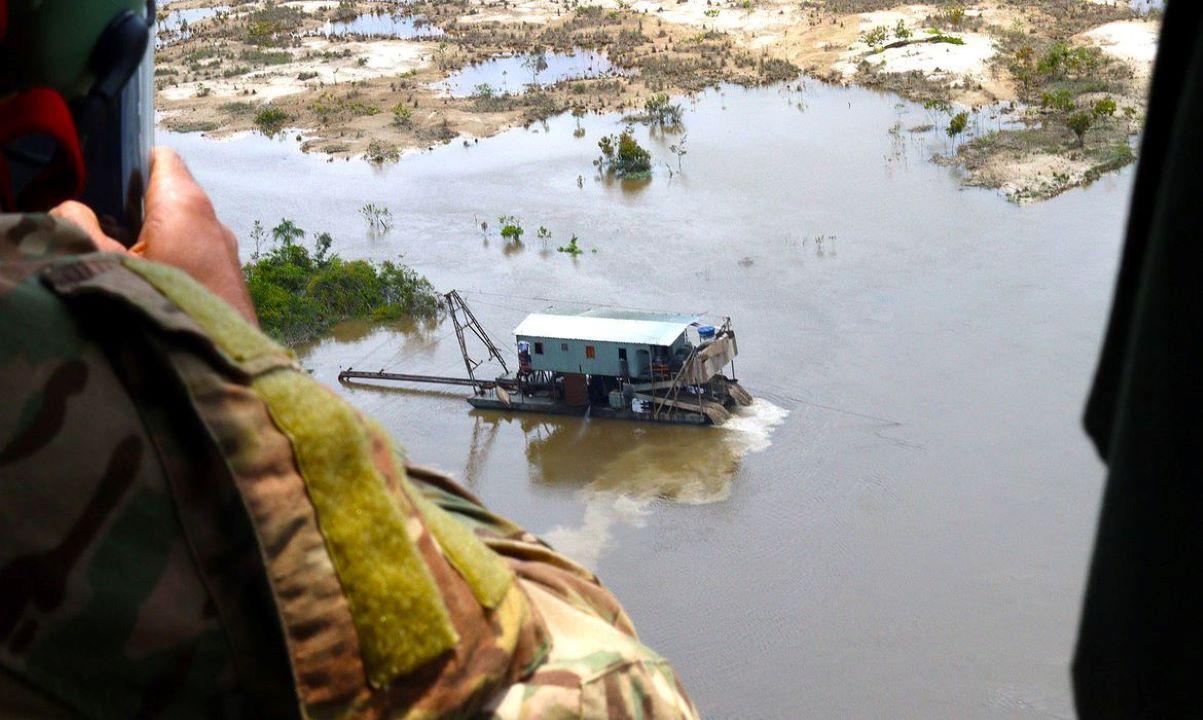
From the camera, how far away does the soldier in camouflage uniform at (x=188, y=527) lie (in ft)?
3.63

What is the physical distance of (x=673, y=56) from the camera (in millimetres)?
28406

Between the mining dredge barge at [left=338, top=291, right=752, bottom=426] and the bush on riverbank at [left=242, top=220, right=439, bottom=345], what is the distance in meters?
2.14

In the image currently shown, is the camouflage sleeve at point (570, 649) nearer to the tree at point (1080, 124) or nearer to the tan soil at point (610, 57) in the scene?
the tan soil at point (610, 57)

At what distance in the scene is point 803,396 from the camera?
→ 1478 centimetres

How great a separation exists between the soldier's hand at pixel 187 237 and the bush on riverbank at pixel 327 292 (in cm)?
1591

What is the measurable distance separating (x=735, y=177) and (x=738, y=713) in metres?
12.1

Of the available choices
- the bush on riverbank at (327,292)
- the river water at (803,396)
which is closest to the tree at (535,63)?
the river water at (803,396)

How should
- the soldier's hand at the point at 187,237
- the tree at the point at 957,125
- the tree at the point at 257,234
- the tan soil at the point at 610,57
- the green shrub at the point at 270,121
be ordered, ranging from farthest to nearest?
1. the green shrub at the point at 270,121
2. the tan soil at the point at 610,57
3. the tree at the point at 957,125
4. the tree at the point at 257,234
5. the soldier's hand at the point at 187,237

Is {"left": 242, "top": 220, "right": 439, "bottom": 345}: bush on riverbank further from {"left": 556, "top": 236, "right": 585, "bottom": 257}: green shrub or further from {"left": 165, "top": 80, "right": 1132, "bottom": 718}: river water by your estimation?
{"left": 556, "top": 236, "right": 585, "bottom": 257}: green shrub

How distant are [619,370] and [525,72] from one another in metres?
14.7

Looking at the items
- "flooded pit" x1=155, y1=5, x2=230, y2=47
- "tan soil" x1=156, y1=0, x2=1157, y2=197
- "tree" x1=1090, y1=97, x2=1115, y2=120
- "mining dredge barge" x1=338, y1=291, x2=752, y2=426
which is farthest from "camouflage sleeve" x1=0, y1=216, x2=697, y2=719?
"flooded pit" x1=155, y1=5, x2=230, y2=47

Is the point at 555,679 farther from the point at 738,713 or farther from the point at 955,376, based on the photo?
the point at 955,376

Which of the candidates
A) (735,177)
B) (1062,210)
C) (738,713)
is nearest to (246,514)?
(738,713)

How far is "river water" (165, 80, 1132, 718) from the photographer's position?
11047 mm
